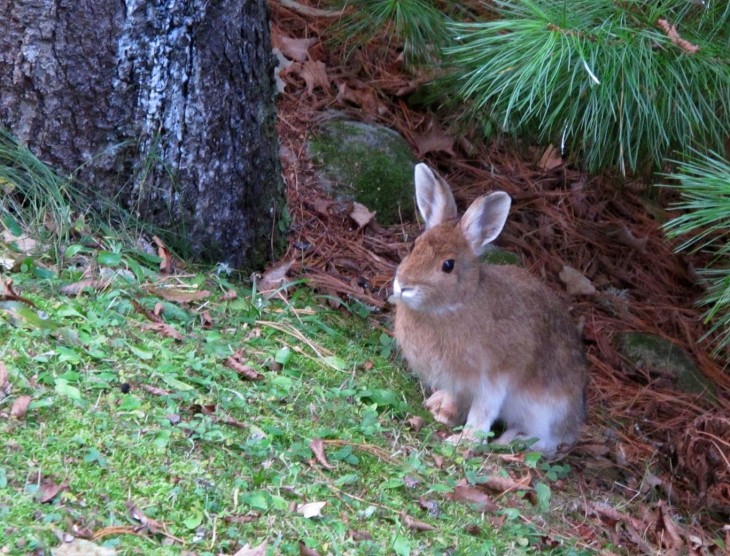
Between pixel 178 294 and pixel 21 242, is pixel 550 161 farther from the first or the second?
pixel 21 242

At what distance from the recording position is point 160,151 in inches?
179

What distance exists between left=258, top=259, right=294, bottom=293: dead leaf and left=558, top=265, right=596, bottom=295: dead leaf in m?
1.94

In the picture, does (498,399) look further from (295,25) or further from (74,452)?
(295,25)

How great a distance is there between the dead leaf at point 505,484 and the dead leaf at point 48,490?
5.94ft

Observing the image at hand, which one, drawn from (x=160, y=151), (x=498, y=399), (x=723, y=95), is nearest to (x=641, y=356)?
(x=498, y=399)

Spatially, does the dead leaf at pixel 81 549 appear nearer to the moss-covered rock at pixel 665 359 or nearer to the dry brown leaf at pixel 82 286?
the dry brown leaf at pixel 82 286

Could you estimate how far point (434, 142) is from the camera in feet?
21.7

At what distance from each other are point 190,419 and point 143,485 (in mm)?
503

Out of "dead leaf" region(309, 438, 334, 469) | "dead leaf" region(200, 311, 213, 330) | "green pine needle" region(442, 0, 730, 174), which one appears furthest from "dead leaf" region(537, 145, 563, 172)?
"dead leaf" region(309, 438, 334, 469)

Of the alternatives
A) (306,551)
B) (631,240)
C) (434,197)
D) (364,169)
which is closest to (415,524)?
(306,551)

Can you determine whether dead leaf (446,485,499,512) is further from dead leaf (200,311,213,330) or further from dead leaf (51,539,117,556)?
dead leaf (51,539,117,556)

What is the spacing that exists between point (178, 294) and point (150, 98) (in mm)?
893

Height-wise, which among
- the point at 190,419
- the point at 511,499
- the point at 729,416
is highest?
the point at 190,419

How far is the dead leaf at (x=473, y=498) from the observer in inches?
151
